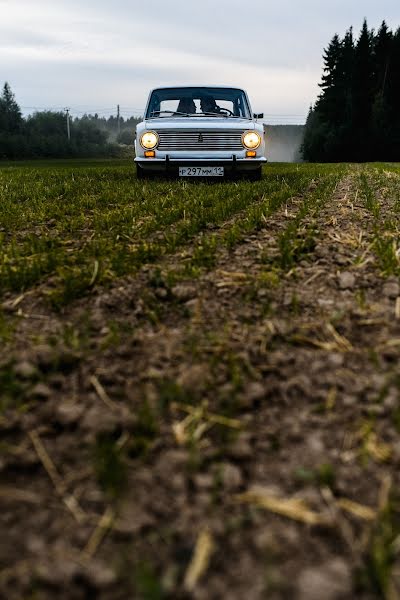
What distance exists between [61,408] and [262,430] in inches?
28.2

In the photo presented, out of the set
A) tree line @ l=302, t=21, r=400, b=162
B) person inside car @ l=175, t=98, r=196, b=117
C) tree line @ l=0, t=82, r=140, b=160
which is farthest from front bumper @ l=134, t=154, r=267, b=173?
tree line @ l=0, t=82, r=140, b=160

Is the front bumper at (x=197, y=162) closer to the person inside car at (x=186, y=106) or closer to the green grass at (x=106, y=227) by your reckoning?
the green grass at (x=106, y=227)

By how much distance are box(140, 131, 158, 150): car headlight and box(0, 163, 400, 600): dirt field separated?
6.04 meters

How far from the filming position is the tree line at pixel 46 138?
216 feet

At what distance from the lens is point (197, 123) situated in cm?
916

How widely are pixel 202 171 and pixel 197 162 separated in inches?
7.5

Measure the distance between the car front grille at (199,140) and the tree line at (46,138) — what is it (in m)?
56.6

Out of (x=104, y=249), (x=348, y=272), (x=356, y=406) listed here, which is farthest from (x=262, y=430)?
(x=104, y=249)

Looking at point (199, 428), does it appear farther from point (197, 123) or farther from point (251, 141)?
point (197, 123)

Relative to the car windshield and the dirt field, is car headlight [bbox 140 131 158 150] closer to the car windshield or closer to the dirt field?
the car windshield

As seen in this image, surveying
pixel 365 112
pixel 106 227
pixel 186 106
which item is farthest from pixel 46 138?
pixel 106 227

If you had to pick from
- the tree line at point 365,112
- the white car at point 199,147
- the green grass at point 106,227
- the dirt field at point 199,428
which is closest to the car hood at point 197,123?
the white car at point 199,147

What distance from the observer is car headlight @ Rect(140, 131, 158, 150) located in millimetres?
9016

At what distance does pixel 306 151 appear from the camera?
61.7 metres
